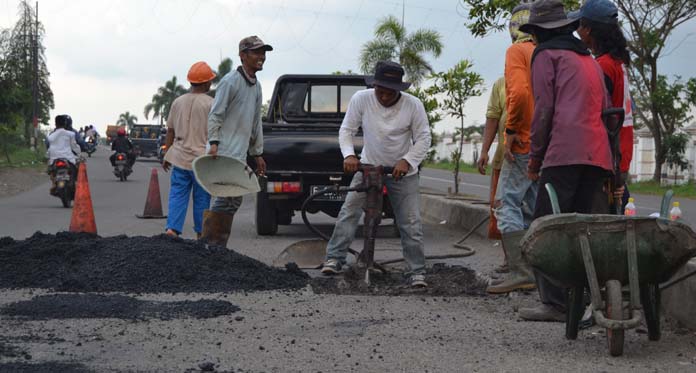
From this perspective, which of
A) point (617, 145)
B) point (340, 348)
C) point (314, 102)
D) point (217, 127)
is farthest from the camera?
point (314, 102)

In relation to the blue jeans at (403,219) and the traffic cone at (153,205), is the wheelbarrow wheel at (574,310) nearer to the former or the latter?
the blue jeans at (403,219)

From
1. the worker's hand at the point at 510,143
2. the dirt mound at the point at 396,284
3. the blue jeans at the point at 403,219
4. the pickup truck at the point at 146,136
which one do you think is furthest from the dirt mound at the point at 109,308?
the pickup truck at the point at 146,136

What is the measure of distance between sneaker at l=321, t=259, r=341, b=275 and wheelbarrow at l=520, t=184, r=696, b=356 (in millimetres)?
3122

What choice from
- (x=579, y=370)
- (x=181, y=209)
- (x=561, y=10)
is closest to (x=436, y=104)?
(x=181, y=209)

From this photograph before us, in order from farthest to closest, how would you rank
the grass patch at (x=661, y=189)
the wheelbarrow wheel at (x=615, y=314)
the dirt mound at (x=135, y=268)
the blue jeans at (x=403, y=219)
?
1. the grass patch at (x=661, y=189)
2. the blue jeans at (x=403, y=219)
3. the dirt mound at (x=135, y=268)
4. the wheelbarrow wheel at (x=615, y=314)

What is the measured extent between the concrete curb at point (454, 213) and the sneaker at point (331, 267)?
5219mm

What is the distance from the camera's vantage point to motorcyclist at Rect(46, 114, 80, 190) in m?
19.2

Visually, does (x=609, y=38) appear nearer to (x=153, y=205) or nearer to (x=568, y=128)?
(x=568, y=128)

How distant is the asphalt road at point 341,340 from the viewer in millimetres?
5461

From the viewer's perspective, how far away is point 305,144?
1297 cm

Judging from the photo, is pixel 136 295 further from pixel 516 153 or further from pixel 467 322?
pixel 516 153

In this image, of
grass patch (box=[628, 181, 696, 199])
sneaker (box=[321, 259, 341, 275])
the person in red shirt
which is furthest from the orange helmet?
grass patch (box=[628, 181, 696, 199])

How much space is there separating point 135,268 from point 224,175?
1.54 m

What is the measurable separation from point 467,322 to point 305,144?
6.36 m
